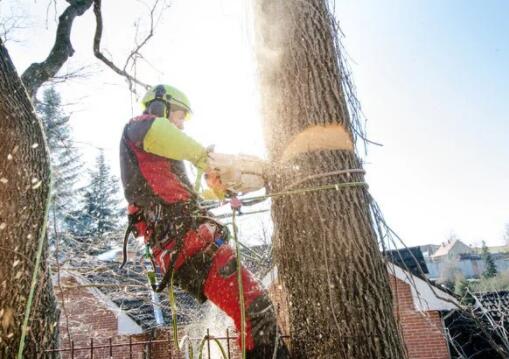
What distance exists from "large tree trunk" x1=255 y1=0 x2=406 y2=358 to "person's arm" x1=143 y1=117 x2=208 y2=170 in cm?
38

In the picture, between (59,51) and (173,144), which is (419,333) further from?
(173,144)

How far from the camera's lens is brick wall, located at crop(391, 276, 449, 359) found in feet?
33.8

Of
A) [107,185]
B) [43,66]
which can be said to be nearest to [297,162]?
[43,66]

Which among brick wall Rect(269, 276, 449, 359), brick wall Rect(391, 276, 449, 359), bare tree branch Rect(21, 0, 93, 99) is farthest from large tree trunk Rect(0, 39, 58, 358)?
brick wall Rect(391, 276, 449, 359)

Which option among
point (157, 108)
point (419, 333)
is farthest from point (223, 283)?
point (419, 333)

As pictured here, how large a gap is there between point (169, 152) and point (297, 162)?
73 cm

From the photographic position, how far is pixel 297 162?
1.99 m

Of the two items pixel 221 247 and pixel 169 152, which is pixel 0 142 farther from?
pixel 221 247

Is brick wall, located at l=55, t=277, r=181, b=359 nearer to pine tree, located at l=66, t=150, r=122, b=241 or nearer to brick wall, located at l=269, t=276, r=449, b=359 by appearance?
brick wall, located at l=269, t=276, r=449, b=359

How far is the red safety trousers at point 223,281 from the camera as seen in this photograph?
6.72 feet

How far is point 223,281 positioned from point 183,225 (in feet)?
1.28

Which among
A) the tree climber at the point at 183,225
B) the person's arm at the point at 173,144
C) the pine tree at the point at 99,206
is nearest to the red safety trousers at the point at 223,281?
the tree climber at the point at 183,225

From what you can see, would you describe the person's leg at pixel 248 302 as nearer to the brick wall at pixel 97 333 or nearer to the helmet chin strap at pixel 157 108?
the helmet chin strap at pixel 157 108

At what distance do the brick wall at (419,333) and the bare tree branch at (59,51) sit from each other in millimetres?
8824
